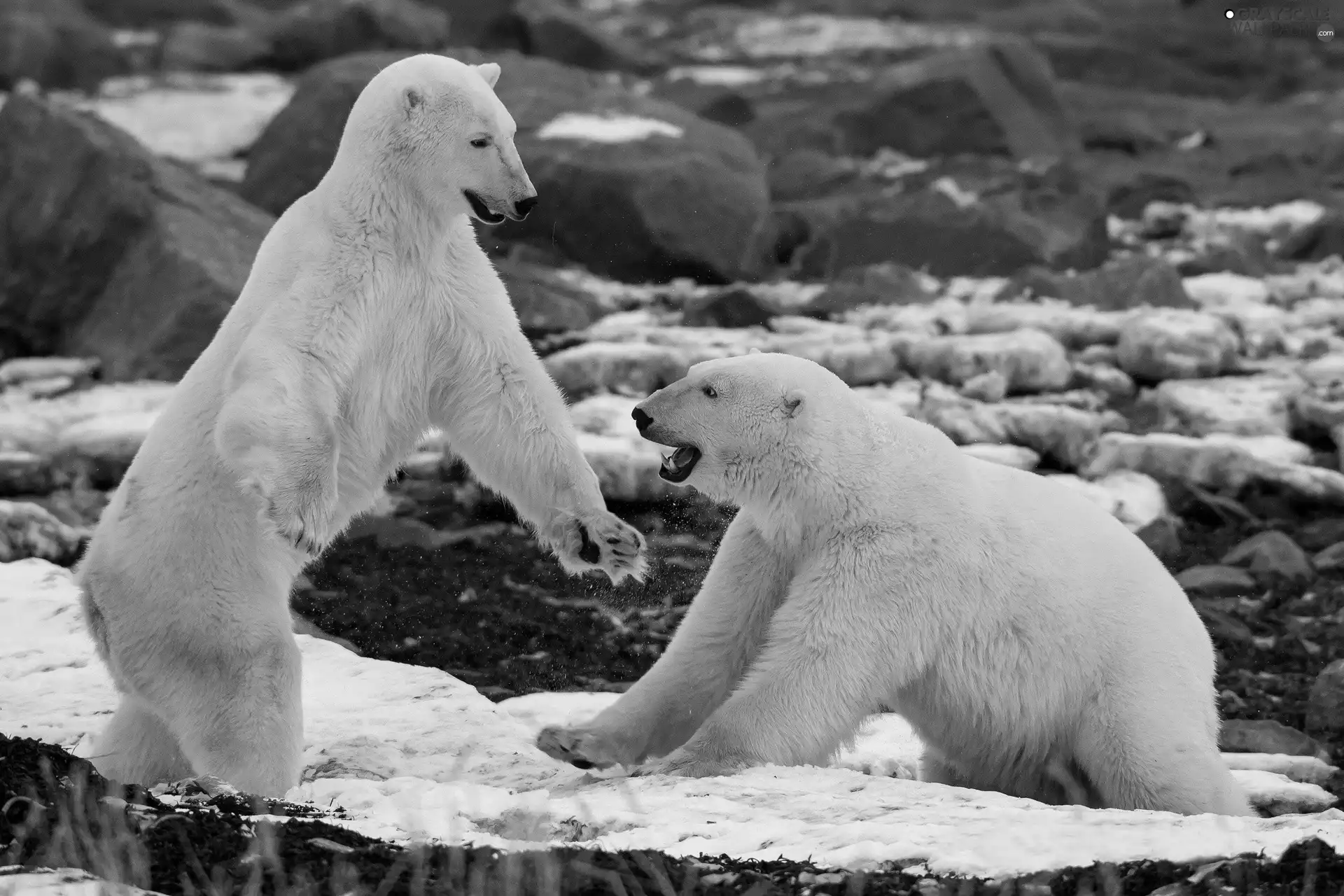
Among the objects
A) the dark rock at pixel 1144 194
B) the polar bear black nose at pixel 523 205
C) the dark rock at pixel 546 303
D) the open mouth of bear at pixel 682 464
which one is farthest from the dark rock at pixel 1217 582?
the dark rock at pixel 1144 194

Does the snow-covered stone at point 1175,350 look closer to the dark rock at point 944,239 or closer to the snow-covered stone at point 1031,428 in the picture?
the snow-covered stone at point 1031,428

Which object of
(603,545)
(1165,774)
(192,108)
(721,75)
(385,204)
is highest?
(721,75)

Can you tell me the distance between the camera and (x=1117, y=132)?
21828mm

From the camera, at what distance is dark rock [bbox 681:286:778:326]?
42.7 feet

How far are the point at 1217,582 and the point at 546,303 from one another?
18.9ft

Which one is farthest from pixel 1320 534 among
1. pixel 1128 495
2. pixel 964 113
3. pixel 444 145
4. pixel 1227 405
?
pixel 964 113

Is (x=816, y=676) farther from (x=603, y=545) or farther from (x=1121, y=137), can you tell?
(x=1121, y=137)

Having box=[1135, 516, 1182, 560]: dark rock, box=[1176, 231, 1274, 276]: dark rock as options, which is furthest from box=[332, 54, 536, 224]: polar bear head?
box=[1176, 231, 1274, 276]: dark rock

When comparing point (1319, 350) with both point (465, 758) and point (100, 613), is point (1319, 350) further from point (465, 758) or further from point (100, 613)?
point (100, 613)

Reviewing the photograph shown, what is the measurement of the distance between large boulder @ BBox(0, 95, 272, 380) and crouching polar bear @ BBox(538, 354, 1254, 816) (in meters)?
6.61

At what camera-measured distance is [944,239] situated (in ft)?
50.2

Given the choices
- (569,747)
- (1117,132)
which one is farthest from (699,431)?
(1117,132)

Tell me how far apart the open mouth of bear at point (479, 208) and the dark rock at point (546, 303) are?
20.6 feet

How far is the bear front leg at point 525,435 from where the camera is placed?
228 inches
